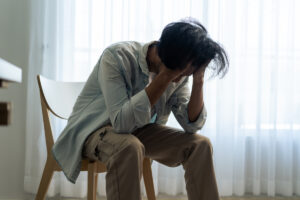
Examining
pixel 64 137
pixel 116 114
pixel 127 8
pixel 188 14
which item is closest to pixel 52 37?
pixel 127 8

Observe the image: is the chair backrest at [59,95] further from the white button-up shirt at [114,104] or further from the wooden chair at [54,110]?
the white button-up shirt at [114,104]

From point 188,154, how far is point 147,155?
18 cm

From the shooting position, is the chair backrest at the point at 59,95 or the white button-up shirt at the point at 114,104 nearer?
the white button-up shirt at the point at 114,104

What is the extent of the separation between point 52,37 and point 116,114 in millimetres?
1121

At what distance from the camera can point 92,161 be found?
1.34m

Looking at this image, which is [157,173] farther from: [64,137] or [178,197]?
[64,137]

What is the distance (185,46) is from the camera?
1185mm

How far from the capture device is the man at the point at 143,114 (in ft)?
3.84

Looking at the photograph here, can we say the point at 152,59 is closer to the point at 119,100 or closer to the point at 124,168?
the point at 119,100

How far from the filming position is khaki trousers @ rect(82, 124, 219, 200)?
113 cm

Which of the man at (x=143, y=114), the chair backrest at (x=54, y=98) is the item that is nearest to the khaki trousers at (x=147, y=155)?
the man at (x=143, y=114)

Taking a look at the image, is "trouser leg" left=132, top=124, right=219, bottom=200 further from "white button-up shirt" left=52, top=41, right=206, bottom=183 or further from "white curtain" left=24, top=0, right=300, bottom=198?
"white curtain" left=24, top=0, right=300, bottom=198

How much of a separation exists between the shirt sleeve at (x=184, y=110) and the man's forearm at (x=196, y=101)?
0.02 m

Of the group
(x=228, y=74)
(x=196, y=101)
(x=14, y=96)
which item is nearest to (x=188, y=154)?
(x=196, y=101)
